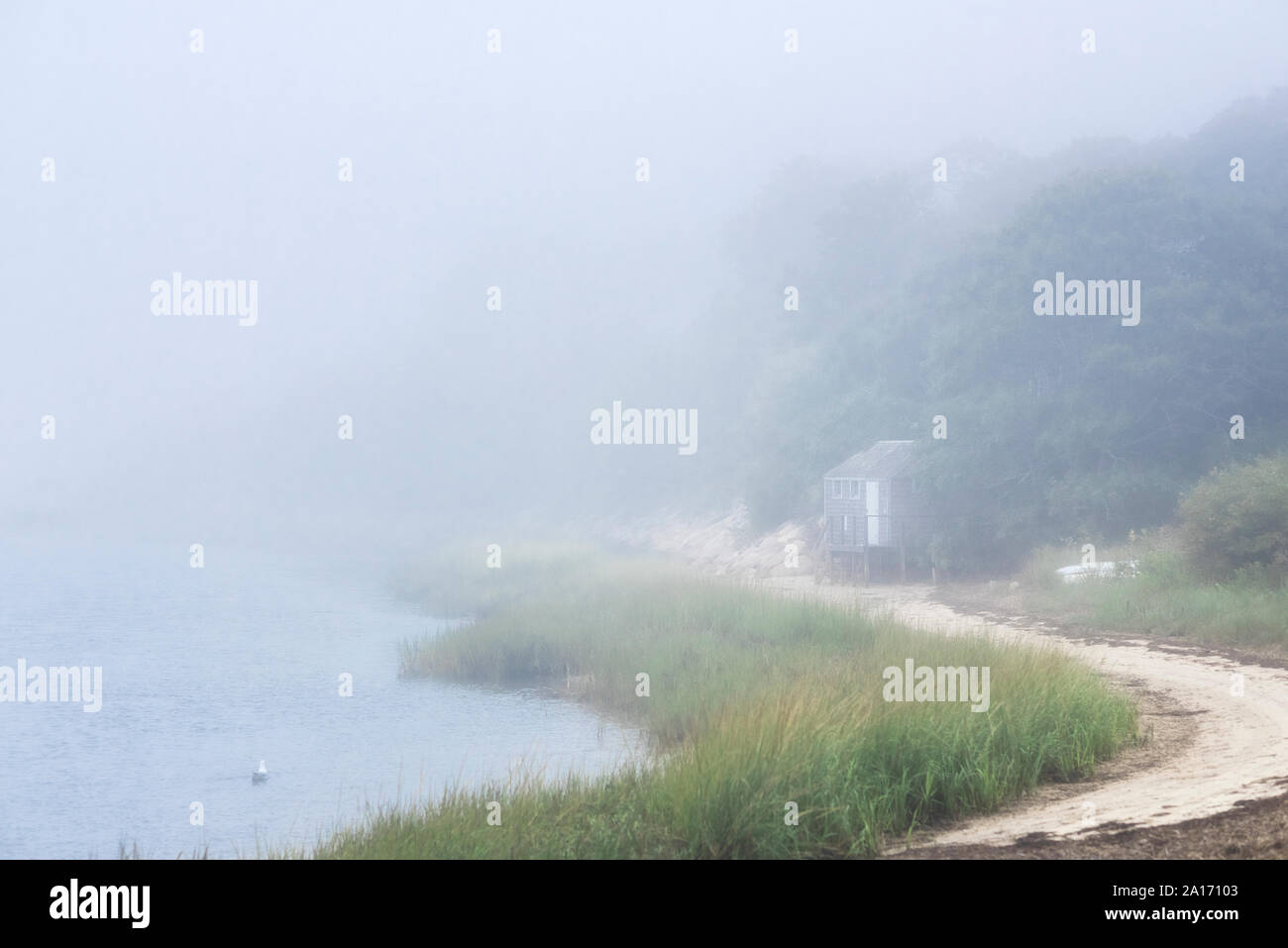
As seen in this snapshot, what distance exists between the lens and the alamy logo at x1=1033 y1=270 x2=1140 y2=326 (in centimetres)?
3838

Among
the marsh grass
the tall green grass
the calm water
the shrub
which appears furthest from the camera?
the shrub

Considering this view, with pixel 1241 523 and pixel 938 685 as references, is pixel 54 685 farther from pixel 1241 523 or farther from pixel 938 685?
pixel 1241 523

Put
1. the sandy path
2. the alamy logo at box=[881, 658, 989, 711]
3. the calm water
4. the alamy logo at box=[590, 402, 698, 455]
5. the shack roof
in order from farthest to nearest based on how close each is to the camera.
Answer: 1. the alamy logo at box=[590, 402, 698, 455]
2. the shack roof
3. the calm water
4. the alamy logo at box=[881, 658, 989, 711]
5. the sandy path

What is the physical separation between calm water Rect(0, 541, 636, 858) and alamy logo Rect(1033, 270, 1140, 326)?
23.7m

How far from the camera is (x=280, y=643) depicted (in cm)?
3412

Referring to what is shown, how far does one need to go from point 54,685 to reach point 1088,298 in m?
33.8
